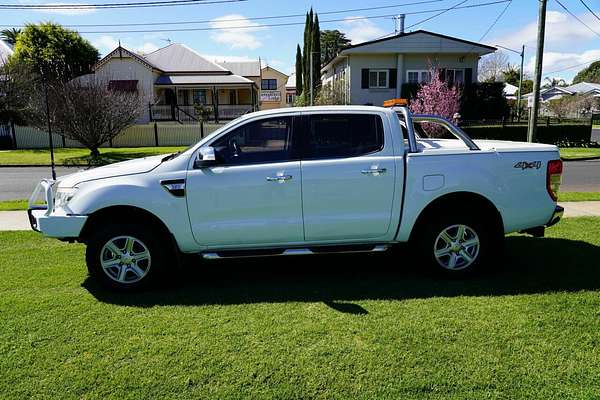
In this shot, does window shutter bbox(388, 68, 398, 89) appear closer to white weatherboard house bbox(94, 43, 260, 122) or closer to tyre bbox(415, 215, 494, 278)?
white weatherboard house bbox(94, 43, 260, 122)

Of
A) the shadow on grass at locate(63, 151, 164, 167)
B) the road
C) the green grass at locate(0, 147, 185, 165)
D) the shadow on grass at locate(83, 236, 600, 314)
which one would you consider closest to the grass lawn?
the shadow on grass at locate(83, 236, 600, 314)

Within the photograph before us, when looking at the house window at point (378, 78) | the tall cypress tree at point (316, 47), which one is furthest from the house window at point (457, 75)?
the tall cypress tree at point (316, 47)

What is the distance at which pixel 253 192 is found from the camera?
15.4 feet

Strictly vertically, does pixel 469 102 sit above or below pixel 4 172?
above

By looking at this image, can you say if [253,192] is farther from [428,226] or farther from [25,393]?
[25,393]

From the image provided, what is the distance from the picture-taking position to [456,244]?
500cm

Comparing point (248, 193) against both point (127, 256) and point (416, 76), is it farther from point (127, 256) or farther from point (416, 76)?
point (416, 76)

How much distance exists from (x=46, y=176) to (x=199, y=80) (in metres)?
20.9

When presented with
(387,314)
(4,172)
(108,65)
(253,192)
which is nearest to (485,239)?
(387,314)

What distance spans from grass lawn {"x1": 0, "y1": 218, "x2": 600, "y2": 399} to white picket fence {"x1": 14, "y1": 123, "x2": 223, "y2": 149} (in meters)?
23.4

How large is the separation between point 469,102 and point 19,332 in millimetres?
30681

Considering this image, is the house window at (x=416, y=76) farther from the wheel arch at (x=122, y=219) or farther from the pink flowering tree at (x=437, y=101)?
the wheel arch at (x=122, y=219)

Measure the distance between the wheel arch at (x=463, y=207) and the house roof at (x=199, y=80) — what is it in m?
31.6

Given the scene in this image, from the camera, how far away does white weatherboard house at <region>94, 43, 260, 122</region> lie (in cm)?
3419
